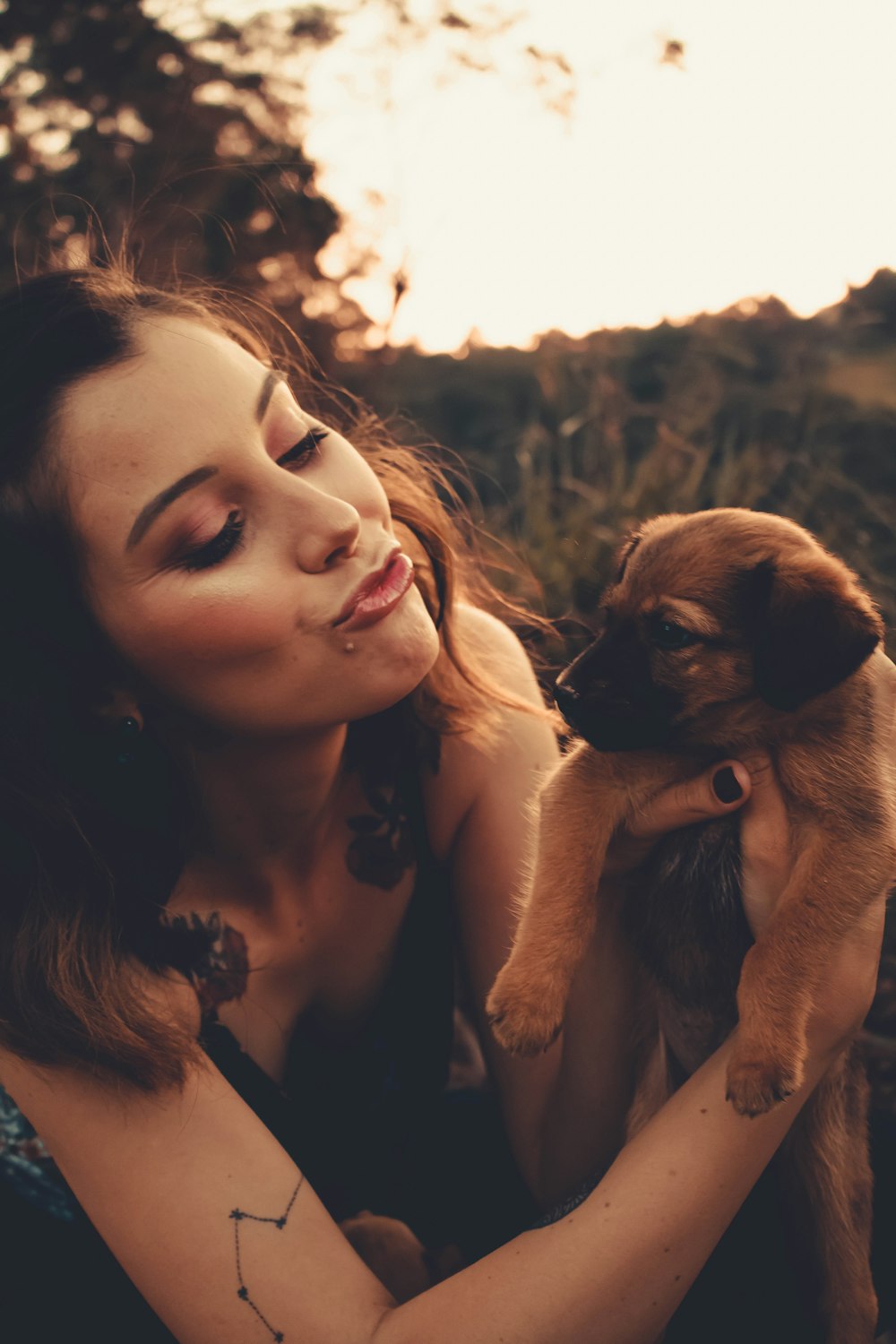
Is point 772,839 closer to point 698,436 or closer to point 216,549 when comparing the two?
point 216,549

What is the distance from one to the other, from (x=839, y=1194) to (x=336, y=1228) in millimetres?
1127

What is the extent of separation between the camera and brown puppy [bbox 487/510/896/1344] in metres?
2.10

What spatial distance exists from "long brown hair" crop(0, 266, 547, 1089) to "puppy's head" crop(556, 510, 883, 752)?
1.09m

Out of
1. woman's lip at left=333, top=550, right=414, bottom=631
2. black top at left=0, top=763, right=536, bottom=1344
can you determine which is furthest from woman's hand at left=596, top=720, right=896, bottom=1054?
black top at left=0, top=763, right=536, bottom=1344

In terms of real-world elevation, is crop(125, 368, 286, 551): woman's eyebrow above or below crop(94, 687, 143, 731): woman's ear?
above

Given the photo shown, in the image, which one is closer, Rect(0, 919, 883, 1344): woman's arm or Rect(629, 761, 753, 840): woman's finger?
Rect(0, 919, 883, 1344): woman's arm

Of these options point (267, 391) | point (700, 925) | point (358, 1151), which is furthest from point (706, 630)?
point (358, 1151)

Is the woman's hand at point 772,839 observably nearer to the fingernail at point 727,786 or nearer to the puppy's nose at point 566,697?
the fingernail at point 727,786

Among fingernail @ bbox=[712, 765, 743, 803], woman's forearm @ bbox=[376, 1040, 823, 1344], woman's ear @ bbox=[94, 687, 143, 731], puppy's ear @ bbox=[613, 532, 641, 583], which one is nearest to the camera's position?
woman's forearm @ bbox=[376, 1040, 823, 1344]

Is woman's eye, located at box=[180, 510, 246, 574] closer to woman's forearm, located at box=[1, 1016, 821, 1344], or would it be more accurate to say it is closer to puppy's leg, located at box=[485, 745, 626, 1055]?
puppy's leg, located at box=[485, 745, 626, 1055]

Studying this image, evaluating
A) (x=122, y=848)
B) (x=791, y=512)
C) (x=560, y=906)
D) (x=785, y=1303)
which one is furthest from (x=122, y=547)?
(x=791, y=512)

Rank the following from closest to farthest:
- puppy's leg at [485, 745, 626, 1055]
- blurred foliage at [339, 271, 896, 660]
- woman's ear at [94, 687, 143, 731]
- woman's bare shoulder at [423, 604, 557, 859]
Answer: puppy's leg at [485, 745, 626, 1055] → woman's ear at [94, 687, 143, 731] → woman's bare shoulder at [423, 604, 557, 859] → blurred foliage at [339, 271, 896, 660]

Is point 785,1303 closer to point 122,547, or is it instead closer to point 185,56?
point 122,547

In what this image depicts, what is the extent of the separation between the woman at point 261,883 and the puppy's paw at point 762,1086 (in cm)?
10
